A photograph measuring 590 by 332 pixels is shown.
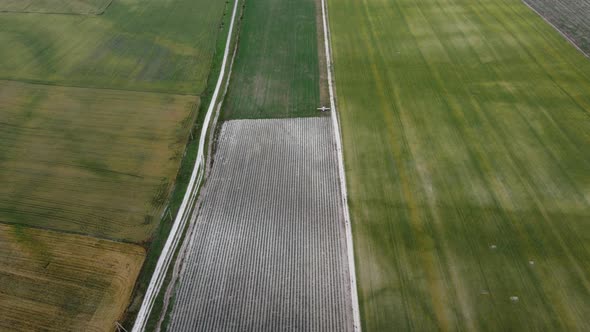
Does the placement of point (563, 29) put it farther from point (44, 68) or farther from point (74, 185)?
point (44, 68)

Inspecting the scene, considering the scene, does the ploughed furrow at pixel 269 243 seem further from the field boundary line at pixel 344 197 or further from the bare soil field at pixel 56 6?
the bare soil field at pixel 56 6

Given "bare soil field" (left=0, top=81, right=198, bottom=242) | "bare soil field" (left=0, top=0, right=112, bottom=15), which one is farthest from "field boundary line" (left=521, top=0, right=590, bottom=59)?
"bare soil field" (left=0, top=0, right=112, bottom=15)

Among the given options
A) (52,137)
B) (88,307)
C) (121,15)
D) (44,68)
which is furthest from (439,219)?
(121,15)

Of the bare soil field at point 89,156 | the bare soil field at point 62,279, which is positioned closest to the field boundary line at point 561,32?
the bare soil field at point 89,156

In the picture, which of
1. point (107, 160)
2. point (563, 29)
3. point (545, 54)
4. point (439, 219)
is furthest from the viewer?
point (563, 29)

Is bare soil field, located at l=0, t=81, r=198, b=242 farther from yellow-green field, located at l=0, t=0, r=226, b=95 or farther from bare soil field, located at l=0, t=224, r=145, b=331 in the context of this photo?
yellow-green field, located at l=0, t=0, r=226, b=95
